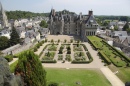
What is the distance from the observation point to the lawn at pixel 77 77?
24.7 metres

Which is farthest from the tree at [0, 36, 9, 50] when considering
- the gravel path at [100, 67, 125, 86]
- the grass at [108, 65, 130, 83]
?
the grass at [108, 65, 130, 83]

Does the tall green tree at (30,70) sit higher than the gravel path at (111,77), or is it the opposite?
the tall green tree at (30,70)

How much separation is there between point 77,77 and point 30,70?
434 inches

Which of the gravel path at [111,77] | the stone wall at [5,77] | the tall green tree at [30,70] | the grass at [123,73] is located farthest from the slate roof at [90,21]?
the stone wall at [5,77]

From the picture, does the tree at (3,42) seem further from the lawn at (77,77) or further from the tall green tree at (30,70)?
the tall green tree at (30,70)

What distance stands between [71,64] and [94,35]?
36.2 meters

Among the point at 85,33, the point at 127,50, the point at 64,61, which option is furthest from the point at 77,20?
the point at 64,61

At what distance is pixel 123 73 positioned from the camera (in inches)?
1126

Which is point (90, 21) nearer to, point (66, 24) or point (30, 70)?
point (66, 24)

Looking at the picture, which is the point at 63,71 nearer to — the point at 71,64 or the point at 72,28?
the point at 71,64

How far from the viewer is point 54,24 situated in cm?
7650

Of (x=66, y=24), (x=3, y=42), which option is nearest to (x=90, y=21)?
(x=66, y=24)

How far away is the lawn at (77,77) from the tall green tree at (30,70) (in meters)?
6.72

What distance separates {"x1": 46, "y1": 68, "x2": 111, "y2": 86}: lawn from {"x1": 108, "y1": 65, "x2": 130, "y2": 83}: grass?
8.76 ft
